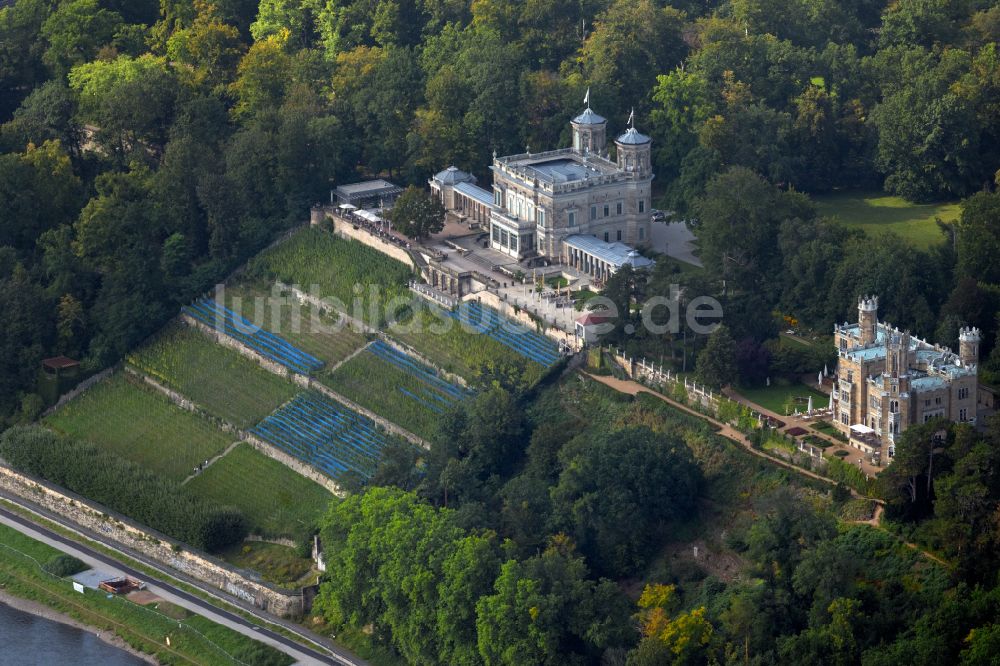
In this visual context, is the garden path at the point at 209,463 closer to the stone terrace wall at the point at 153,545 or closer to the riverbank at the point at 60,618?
the stone terrace wall at the point at 153,545

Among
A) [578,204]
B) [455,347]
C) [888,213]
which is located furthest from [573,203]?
[888,213]

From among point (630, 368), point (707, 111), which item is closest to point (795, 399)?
point (630, 368)

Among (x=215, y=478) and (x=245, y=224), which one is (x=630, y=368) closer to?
(x=215, y=478)

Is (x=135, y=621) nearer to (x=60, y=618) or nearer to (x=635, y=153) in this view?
(x=60, y=618)

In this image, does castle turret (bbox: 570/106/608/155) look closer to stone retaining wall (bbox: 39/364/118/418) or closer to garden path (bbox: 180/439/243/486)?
garden path (bbox: 180/439/243/486)

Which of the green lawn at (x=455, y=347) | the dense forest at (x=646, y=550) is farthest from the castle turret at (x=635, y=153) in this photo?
the dense forest at (x=646, y=550)

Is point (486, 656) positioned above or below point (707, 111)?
below

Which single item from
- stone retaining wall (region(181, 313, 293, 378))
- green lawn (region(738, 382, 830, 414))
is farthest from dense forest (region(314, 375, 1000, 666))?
stone retaining wall (region(181, 313, 293, 378))
